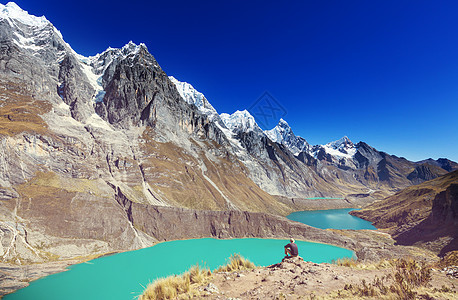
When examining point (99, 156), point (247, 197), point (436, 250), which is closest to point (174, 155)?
point (99, 156)

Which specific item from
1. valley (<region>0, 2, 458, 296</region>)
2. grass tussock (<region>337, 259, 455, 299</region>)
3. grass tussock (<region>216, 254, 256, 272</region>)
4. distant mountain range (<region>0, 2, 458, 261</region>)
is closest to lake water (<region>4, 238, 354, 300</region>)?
valley (<region>0, 2, 458, 296</region>)

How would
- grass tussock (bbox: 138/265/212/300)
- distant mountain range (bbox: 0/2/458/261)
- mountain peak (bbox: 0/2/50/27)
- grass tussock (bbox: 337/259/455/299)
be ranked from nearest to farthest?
grass tussock (bbox: 337/259/455/299)
grass tussock (bbox: 138/265/212/300)
distant mountain range (bbox: 0/2/458/261)
mountain peak (bbox: 0/2/50/27)

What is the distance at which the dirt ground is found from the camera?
22.9ft

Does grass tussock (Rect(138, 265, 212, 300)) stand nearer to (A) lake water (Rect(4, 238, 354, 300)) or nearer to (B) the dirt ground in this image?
(B) the dirt ground

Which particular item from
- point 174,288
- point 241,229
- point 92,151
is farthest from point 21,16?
point 174,288

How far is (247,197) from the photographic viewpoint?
358 ft

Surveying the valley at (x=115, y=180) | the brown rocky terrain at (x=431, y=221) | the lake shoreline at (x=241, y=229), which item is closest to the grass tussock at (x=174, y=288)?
the valley at (x=115, y=180)

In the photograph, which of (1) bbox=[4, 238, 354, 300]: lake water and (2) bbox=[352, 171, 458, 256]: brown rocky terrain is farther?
(2) bbox=[352, 171, 458, 256]: brown rocky terrain

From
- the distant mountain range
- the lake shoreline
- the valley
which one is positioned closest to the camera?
the valley

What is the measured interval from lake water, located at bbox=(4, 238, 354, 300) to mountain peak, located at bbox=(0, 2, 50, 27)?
144m

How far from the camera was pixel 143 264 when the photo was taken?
151 ft

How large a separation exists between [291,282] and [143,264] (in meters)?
47.9

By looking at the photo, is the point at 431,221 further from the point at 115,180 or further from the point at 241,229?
the point at 115,180

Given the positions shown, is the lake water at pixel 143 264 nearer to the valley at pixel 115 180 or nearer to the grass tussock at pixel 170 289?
the valley at pixel 115 180
